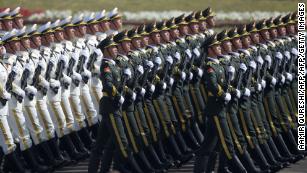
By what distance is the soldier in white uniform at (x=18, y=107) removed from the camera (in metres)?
22.2

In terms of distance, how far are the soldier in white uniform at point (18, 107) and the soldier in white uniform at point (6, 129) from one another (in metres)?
0.13

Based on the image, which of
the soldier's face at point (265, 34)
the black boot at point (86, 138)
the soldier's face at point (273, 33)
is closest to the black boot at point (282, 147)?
the soldier's face at point (265, 34)

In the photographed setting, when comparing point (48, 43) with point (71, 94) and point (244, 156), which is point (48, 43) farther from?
point (244, 156)

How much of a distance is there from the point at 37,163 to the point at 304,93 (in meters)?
4.02

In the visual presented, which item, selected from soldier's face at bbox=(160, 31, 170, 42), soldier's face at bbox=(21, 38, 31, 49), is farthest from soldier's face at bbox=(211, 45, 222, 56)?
soldier's face at bbox=(21, 38, 31, 49)

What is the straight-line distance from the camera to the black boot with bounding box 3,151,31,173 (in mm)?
22250

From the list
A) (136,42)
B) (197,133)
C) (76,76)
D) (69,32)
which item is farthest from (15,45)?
(197,133)

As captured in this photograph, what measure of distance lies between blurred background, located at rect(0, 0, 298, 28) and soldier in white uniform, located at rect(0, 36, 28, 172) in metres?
14.0

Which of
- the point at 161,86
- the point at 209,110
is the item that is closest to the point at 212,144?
the point at 209,110

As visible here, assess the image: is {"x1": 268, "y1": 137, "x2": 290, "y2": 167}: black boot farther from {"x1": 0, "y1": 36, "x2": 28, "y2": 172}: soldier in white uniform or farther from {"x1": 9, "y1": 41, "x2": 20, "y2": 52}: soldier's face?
{"x1": 9, "y1": 41, "x2": 20, "y2": 52}: soldier's face

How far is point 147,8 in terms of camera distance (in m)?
37.9

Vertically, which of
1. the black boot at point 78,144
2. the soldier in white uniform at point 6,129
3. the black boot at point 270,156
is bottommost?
the black boot at point 270,156

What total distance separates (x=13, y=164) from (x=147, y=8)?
15974 mm

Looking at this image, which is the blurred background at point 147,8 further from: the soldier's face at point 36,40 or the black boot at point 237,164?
the black boot at point 237,164
